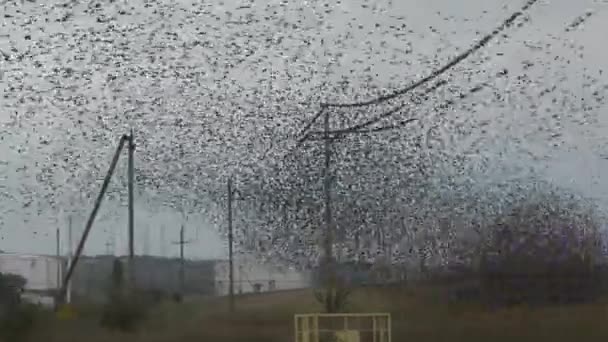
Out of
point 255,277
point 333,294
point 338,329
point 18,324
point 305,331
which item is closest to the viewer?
point 305,331

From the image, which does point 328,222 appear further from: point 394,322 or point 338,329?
point 338,329

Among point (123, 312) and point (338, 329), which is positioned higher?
point (123, 312)

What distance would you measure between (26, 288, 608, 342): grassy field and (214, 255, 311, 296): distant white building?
3676mm

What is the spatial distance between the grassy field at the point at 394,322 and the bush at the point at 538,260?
883 millimetres

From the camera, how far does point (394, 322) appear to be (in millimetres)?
29328

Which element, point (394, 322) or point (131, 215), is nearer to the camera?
point (394, 322)

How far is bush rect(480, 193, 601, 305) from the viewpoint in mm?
33375

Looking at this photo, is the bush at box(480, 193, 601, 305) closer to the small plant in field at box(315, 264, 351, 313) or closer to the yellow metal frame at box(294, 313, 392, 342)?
the small plant in field at box(315, 264, 351, 313)

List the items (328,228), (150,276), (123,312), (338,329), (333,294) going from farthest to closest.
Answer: (150,276) → (328,228) → (333,294) → (123,312) → (338,329)

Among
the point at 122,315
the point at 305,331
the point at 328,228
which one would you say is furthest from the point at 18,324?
the point at 328,228

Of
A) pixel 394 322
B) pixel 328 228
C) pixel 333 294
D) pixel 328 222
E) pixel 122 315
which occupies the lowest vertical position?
pixel 394 322

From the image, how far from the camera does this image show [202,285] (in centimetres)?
4144

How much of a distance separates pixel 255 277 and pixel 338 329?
16.6m

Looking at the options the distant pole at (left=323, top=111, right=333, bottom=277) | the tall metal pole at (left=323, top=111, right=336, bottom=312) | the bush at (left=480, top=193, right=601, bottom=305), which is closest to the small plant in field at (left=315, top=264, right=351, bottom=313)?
the tall metal pole at (left=323, top=111, right=336, bottom=312)
